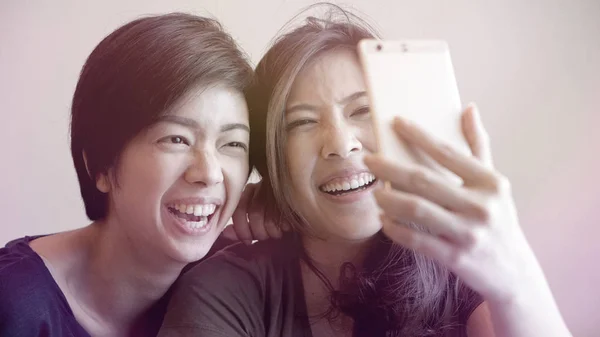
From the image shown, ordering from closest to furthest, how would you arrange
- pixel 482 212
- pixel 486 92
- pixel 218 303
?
pixel 482 212 < pixel 218 303 < pixel 486 92

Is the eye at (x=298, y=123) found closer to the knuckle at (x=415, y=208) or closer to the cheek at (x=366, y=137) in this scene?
the cheek at (x=366, y=137)

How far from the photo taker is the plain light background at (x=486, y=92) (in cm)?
100

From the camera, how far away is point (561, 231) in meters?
1.01

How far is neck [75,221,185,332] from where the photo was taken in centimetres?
71

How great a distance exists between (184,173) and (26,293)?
261 mm

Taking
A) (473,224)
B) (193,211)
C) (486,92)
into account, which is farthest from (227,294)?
(486,92)

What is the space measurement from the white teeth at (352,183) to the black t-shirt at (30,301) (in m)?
0.41

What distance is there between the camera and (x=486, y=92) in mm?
1038

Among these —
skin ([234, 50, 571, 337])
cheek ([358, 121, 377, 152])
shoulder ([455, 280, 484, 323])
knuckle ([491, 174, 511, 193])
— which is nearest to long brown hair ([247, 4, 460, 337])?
shoulder ([455, 280, 484, 323])

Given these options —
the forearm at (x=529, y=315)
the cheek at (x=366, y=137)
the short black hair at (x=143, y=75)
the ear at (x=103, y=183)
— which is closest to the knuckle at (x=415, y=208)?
the forearm at (x=529, y=315)

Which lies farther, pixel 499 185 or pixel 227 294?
pixel 227 294

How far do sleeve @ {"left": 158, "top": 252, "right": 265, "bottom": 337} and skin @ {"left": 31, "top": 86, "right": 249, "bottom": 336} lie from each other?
1.5 inches

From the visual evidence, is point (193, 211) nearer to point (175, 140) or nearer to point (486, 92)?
point (175, 140)

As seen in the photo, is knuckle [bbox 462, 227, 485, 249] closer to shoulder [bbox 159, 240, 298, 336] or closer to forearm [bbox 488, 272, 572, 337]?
forearm [bbox 488, 272, 572, 337]
